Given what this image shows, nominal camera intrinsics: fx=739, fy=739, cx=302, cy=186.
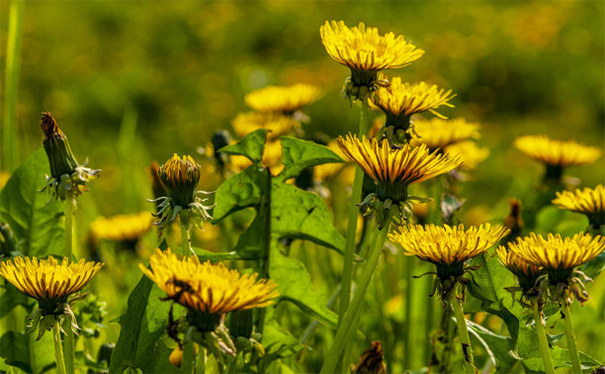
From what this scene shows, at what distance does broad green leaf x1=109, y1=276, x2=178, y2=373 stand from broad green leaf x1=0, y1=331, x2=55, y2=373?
23cm

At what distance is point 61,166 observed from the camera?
2.77 ft

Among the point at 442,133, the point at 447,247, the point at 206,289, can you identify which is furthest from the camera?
the point at 442,133

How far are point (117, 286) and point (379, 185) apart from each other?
1.05m

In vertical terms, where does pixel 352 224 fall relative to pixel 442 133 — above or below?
below

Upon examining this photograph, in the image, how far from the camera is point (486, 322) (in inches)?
42.1

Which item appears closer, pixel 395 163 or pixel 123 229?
pixel 395 163

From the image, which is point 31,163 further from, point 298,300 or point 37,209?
point 298,300

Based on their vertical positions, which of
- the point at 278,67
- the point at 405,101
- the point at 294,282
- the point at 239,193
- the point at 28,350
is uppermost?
the point at 278,67

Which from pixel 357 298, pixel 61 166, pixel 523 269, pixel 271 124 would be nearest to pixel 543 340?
pixel 523 269

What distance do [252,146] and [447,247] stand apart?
34 centimetres

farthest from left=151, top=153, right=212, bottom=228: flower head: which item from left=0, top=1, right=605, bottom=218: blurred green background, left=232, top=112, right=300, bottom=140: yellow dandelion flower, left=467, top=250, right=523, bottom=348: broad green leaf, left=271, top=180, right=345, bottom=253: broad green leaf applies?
left=0, top=1, right=605, bottom=218: blurred green background

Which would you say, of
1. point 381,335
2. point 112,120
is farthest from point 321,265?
point 112,120

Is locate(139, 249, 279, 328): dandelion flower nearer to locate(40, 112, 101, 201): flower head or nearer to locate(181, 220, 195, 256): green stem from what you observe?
locate(181, 220, 195, 256): green stem

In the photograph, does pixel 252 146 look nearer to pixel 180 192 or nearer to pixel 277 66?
pixel 180 192
